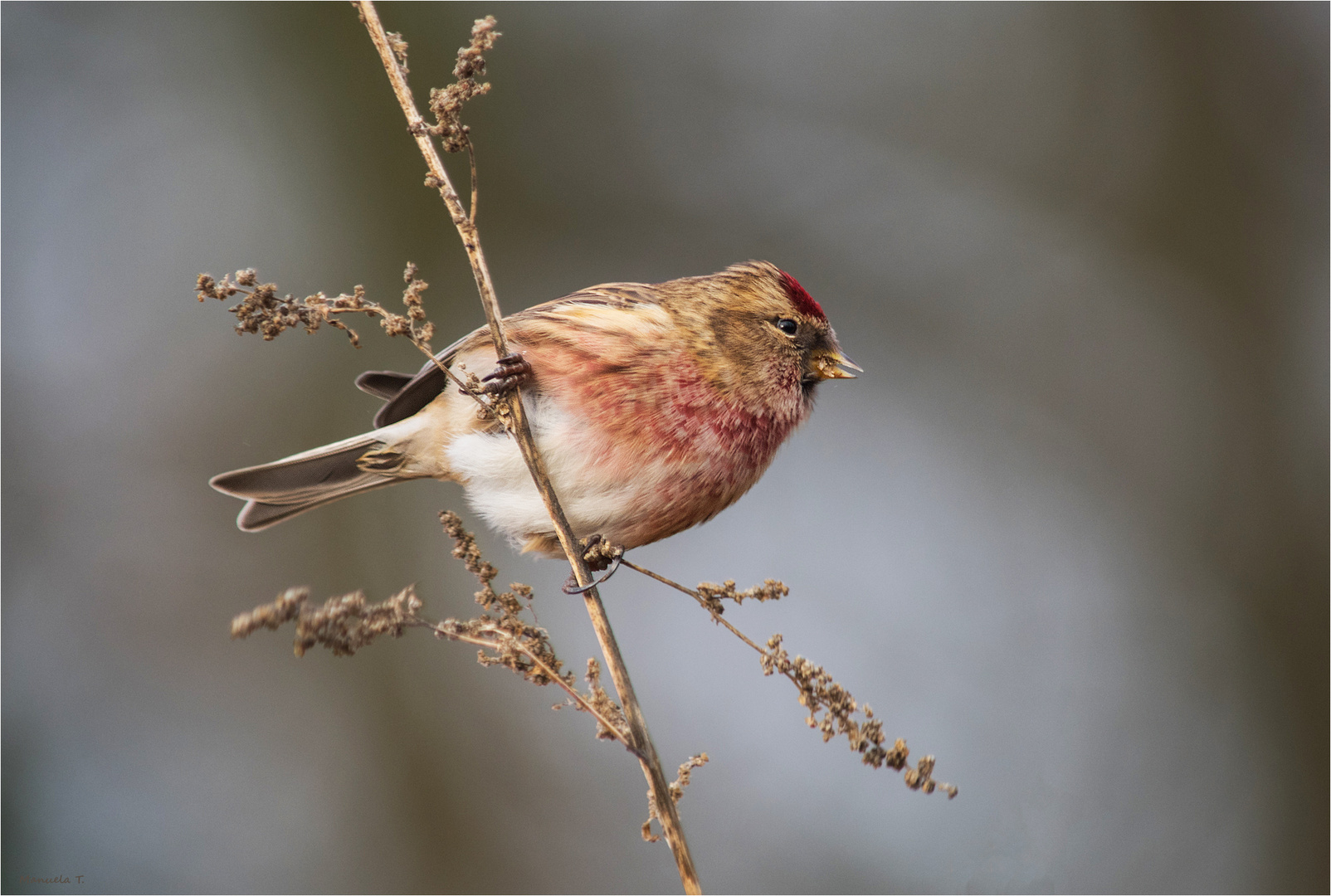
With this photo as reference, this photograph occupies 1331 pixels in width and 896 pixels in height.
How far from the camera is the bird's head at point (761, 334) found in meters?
3.09

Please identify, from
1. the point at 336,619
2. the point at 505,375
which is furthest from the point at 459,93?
the point at 336,619

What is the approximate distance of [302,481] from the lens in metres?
3.21

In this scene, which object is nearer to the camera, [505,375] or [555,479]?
[505,375]

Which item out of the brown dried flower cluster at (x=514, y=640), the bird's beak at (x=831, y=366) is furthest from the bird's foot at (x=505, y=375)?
the bird's beak at (x=831, y=366)

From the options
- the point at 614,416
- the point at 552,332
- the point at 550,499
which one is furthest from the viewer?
the point at 552,332

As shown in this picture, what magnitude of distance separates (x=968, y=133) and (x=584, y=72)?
9.93 feet

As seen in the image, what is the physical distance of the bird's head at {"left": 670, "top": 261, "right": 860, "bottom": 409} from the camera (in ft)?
10.1

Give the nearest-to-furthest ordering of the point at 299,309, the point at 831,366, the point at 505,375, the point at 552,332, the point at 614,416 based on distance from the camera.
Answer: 1. the point at 299,309
2. the point at 505,375
3. the point at 614,416
4. the point at 552,332
5. the point at 831,366

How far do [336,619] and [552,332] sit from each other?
5.17 ft

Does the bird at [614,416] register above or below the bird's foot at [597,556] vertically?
above

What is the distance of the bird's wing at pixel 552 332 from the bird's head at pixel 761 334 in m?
0.18

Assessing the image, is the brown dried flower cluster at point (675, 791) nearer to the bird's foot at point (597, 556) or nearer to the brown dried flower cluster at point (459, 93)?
the bird's foot at point (597, 556)

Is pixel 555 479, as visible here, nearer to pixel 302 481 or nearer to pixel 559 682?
pixel 302 481

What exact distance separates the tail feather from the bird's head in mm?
1219
